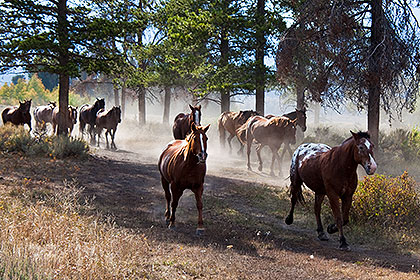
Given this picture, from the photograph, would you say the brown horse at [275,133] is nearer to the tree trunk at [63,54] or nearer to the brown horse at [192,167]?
the tree trunk at [63,54]

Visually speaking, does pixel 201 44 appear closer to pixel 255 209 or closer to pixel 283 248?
pixel 255 209

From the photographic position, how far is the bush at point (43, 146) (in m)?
15.1

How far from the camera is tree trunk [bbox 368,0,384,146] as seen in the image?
14.6 meters

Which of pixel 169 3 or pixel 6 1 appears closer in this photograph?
pixel 6 1

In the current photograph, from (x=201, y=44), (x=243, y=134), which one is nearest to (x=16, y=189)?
(x=243, y=134)

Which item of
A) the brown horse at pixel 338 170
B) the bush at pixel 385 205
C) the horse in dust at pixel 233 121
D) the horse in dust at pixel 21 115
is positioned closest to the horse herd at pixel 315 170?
the brown horse at pixel 338 170

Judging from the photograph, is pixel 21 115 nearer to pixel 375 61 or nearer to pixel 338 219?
pixel 375 61

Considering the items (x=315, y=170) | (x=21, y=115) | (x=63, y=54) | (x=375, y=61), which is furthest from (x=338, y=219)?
(x=21, y=115)

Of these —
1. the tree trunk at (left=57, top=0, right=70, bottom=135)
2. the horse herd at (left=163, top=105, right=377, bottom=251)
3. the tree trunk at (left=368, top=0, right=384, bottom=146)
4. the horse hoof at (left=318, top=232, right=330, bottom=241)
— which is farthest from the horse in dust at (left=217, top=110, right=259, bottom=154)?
the horse hoof at (left=318, top=232, right=330, bottom=241)

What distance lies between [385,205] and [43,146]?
1191 centimetres

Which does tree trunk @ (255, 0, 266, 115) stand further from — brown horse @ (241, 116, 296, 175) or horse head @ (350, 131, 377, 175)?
horse head @ (350, 131, 377, 175)

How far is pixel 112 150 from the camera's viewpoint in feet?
71.1

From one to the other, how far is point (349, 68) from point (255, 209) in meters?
7.52

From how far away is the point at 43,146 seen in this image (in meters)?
15.4
